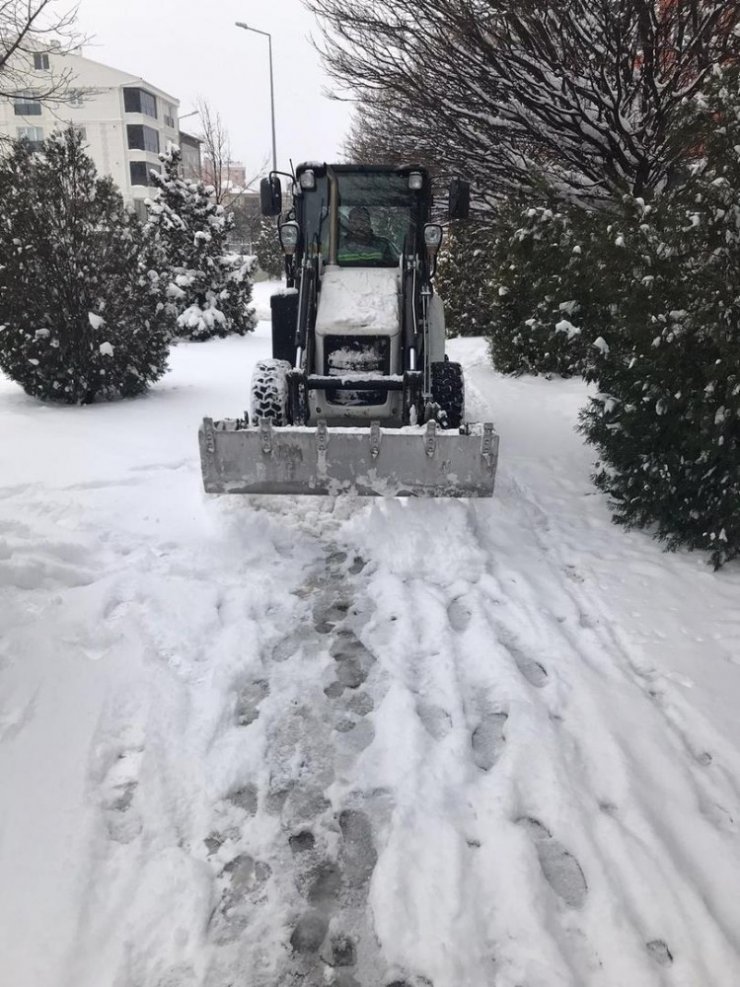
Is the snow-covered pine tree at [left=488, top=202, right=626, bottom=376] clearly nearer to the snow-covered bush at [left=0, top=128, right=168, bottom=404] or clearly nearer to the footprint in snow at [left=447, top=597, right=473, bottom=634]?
the footprint in snow at [left=447, top=597, right=473, bottom=634]

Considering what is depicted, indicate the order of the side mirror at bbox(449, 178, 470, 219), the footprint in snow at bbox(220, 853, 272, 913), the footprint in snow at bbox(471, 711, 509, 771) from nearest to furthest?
1. the footprint in snow at bbox(220, 853, 272, 913)
2. the footprint in snow at bbox(471, 711, 509, 771)
3. the side mirror at bbox(449, 178, 470, 219)

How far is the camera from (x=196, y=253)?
16.4 m

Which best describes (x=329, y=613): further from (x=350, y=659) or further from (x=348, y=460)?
(x=348, y=460)

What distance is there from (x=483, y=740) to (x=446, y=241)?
528 inches

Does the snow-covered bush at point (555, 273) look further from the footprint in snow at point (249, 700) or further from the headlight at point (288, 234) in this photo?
the footprint in snow at point (249, 700)

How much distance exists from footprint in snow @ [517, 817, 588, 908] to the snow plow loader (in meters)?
2.69

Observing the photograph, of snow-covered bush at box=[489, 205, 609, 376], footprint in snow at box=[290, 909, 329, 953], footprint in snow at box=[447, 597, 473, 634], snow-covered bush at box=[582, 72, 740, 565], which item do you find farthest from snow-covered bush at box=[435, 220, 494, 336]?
footprint in snow at box=[290, 909, 329, 953]

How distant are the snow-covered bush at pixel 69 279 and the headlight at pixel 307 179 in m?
4.24

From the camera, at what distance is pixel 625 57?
21.9 ft

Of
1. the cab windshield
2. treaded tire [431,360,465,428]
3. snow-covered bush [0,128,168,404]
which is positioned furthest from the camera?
snow-covered bush [0,128,168,404]

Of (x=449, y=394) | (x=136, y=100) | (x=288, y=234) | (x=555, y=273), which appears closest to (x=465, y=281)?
(x=555, y=273)

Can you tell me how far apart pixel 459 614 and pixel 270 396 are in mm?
2477

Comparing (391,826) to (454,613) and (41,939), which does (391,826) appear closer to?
(41,939)

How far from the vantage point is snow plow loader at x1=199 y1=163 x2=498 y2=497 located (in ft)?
15.4
